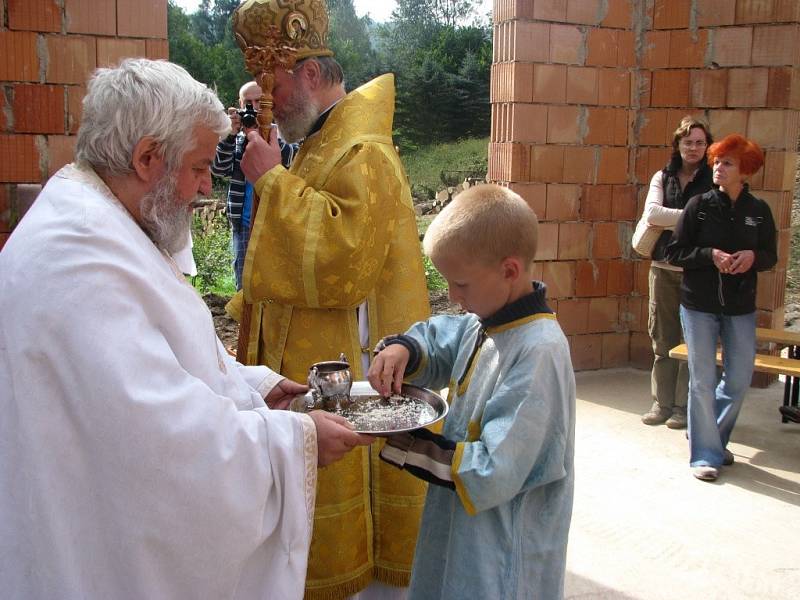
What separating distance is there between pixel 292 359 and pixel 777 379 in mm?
5170

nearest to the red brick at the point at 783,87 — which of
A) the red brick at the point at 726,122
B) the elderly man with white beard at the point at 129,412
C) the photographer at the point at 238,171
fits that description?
the red brick at the point at 726,122

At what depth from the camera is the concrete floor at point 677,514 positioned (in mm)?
3688

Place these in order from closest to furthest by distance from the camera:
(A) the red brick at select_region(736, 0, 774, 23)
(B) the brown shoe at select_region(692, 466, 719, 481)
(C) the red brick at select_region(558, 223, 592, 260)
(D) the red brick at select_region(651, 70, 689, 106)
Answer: (B) the brown shoe at select_region(692, 466, 719, 481) < (A) the red brick at select_region(736, 0, 774, 23) < (D) the red brick at select_region(651, 70, 689, 106) < (C) the red brick at select_region(558, 223, 592, 260)

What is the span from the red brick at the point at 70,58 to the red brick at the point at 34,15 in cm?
6

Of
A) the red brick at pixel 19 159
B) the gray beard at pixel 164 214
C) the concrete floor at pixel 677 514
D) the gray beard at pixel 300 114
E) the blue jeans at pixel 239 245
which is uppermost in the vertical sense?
the gray beard at pixel 300 114

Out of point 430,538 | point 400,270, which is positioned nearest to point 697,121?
point 400,270

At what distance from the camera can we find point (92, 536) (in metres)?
1.74

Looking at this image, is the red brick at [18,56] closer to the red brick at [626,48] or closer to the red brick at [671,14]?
the red brick at [626,48]

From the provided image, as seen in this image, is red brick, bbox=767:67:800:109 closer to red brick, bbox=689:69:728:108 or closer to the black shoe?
red brick, bbox=689:69:728:108

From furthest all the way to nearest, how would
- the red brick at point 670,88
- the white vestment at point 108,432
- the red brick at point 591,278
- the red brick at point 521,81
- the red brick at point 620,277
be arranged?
1. the red brick at point 620,277
2. the red brick at point 591,278
3. the red brick at point 670,88
4. the red brick at point 521,81
5. the white vestment at point 108,432

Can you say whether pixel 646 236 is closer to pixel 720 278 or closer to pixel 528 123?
pixel 720 278

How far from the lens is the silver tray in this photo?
219 cm

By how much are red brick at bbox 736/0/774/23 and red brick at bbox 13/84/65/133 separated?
16.6 ft

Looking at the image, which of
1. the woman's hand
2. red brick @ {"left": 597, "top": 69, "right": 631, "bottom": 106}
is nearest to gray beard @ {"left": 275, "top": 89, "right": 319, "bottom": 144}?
the woman's hand
